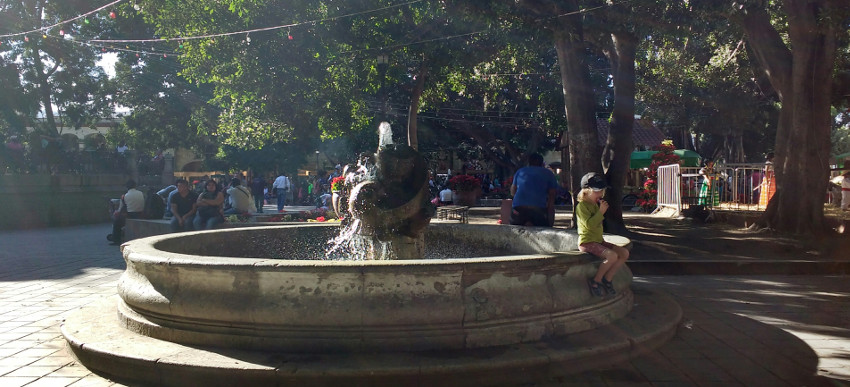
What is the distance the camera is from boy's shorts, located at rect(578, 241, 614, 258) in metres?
4.68

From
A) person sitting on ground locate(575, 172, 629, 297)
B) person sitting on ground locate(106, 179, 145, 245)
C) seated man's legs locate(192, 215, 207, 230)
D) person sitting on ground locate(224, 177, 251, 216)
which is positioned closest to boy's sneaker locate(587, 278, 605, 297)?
person sitting on ground locate(575, 172, 629, 297)

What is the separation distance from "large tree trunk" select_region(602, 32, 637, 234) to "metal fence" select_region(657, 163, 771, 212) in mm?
5138

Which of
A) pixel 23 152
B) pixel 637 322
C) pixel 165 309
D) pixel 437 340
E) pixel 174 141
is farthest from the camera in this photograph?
pixel 174 141

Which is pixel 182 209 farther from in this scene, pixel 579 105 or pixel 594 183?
pixel 594 183

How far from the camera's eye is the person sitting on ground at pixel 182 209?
34.9 feet

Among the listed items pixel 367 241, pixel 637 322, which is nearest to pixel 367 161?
pixel 367 241

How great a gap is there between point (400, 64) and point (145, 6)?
7768 mm

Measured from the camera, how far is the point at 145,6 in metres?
18.0

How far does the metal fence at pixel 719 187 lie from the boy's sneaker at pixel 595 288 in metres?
12.2

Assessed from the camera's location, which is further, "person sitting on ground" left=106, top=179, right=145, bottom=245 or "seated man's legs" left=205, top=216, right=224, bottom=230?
"person sitting on ground" left=106, top=179, right=145, bottom=245

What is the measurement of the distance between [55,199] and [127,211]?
7337 millimetres

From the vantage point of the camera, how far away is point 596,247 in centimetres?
472

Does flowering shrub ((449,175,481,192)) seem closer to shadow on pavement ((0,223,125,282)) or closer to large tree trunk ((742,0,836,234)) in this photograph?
large tree trunk ((742,0,836,234))

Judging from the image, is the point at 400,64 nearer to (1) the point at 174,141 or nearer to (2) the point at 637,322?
(2) the point at 637,322
